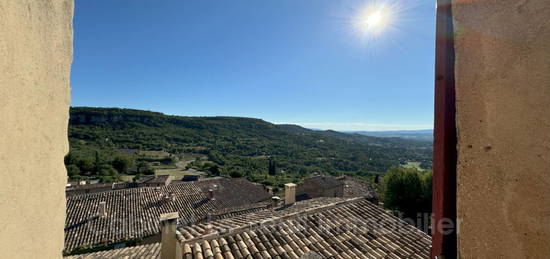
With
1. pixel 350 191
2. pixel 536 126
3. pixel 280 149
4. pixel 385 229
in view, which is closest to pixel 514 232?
pixel 536 126

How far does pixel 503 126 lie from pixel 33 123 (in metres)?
1.83

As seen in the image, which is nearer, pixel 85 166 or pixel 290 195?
pixel 290 195

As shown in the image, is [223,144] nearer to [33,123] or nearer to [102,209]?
[102,209]

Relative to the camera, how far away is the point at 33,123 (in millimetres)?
908

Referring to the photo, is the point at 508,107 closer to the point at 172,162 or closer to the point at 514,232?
the point at 514,232

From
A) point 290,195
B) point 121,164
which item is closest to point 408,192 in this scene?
point 290,195

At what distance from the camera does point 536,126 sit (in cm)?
83

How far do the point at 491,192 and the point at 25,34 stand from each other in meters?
1.90

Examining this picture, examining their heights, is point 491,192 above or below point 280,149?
above

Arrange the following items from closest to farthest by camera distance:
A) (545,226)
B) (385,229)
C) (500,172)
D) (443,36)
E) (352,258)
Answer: (545,226) < (500,172) < (443,36) < (352,258) < (385,229)

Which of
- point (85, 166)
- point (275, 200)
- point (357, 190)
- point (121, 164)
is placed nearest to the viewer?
point (275, 200)

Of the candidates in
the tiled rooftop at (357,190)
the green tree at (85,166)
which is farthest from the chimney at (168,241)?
the green tree at (85,166)

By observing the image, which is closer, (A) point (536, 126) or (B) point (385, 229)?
(A) point (536, 126)

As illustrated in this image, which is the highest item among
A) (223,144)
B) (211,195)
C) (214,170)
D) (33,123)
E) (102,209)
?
(33,123)
